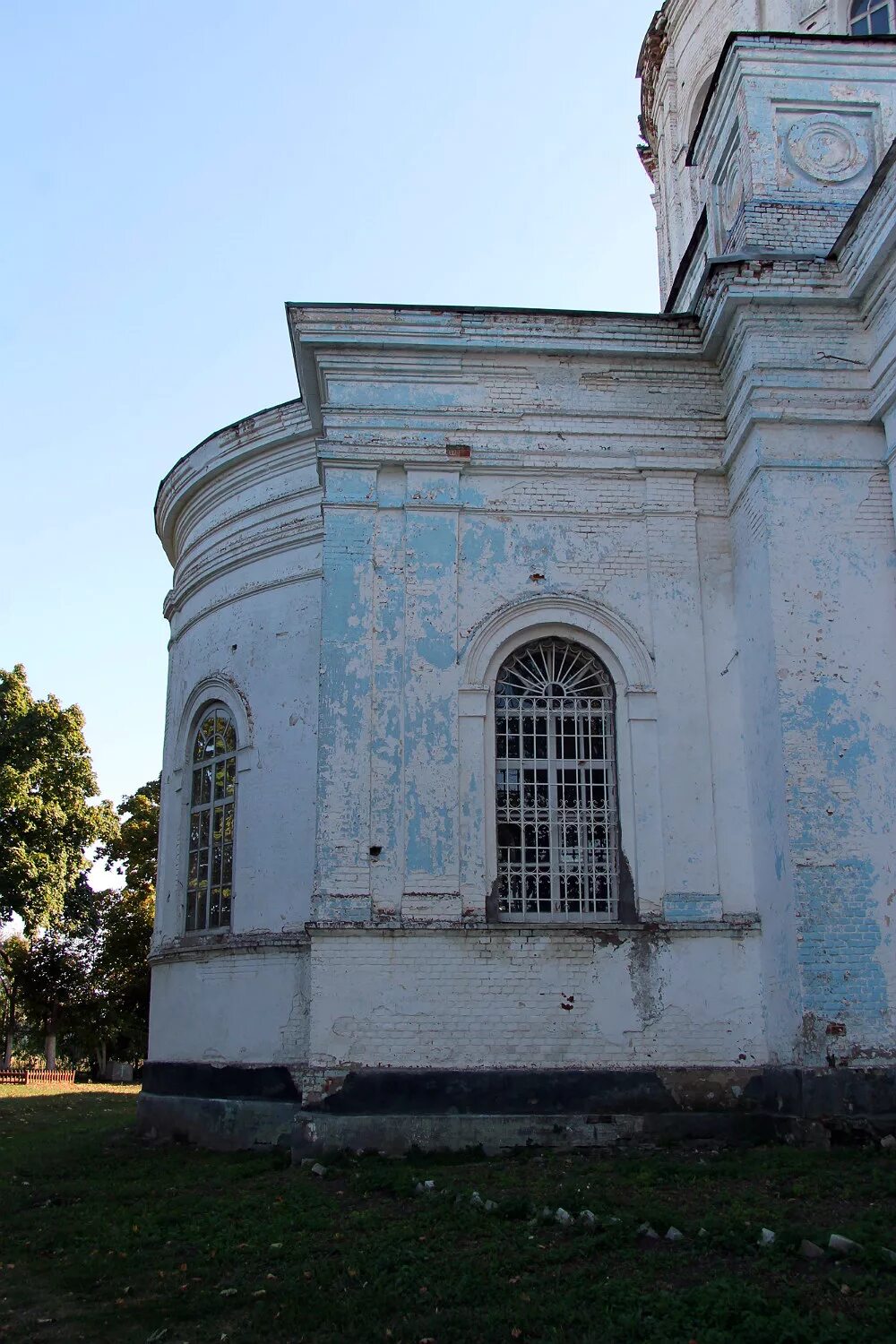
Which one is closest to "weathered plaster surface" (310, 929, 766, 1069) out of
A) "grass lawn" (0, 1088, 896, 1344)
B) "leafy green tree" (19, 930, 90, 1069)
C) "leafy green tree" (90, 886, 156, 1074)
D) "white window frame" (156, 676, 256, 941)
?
"grass lawn" (0, 1088, 896, 1344)

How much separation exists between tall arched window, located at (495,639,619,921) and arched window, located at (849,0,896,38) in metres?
8.68

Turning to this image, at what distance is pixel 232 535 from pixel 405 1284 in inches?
369

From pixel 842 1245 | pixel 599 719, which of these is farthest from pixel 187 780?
pixel 842 1245

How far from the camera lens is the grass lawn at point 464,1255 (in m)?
5.29

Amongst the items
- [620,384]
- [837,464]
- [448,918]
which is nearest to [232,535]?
[620,384]

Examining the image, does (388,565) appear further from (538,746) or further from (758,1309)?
(758,1309)

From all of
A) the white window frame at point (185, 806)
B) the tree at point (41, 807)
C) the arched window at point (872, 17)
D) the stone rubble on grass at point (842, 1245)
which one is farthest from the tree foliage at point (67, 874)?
the stone rubble on grass at point (842, 1245)

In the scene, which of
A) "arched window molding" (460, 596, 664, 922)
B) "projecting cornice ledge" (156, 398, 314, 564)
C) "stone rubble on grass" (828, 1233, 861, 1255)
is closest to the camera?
"stone rubble on grass" (828, 1233, 861, 1255)

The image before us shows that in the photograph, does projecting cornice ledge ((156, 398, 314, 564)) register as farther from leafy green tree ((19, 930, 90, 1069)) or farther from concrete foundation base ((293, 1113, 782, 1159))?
leafy green tree ((19, 930, 90, 1069))

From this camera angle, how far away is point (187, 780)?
13422 millimetres

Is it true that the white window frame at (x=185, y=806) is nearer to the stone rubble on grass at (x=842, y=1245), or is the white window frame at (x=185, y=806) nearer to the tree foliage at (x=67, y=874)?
the stone rubble on grass at (x=842, y=1245)

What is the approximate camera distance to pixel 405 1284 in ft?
19.1

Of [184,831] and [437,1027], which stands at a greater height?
[184,831]

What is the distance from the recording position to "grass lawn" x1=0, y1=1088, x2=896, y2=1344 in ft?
17.3
